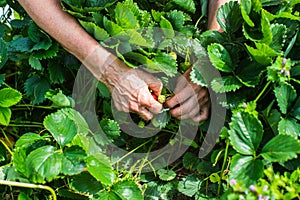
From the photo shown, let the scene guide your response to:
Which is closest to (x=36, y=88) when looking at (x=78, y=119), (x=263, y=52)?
(x=78, y=119)

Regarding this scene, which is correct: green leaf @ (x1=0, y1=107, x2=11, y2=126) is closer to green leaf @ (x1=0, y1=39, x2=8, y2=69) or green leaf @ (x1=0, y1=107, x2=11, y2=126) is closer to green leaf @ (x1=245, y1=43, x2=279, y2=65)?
green leaf @ (x1=0, y1=39, x2=8, y2=69)

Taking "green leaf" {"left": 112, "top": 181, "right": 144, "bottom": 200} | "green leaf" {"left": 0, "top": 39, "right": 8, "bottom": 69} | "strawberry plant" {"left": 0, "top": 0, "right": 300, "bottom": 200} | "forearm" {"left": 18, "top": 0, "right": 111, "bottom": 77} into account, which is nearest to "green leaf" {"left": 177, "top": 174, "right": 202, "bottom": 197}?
"strawberry plant" {"left": 0, "top": 0, "right": 300, "bottom": 200}

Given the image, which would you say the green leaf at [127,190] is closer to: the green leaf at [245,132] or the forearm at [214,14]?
the green leaf at [245,132]

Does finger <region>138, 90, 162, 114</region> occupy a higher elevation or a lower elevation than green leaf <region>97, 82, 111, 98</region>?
lower

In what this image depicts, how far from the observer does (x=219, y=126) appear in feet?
4.23

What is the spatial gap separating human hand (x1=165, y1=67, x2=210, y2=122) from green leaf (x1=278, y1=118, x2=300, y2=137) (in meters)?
0.21

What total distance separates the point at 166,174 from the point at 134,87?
9.8 inches

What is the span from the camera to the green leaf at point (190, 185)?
1.30 metres

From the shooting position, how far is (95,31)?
4.16 feet

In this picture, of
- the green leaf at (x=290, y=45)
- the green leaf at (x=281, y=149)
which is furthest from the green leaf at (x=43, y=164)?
the green leaf at (x=290, y=45)

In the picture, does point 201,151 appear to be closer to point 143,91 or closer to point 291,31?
point 143,91

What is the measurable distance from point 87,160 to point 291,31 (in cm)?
56

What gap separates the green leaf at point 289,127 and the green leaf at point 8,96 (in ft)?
2.08

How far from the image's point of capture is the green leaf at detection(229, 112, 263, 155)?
3.63ft
